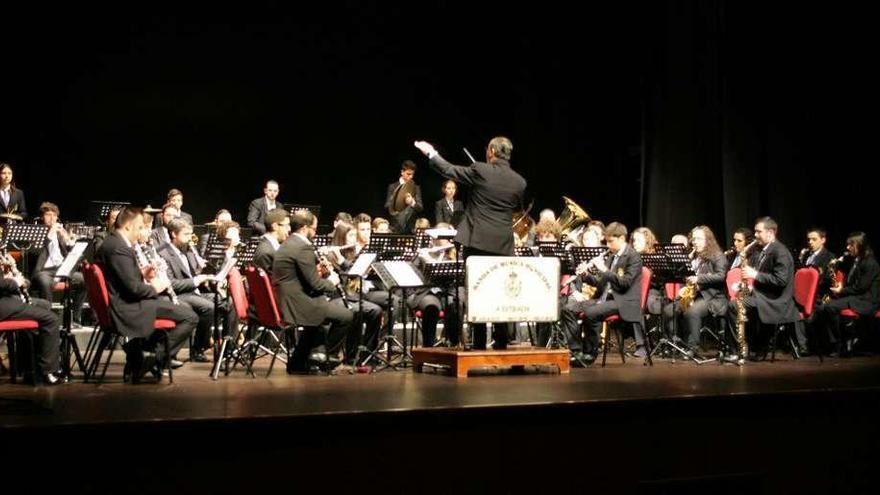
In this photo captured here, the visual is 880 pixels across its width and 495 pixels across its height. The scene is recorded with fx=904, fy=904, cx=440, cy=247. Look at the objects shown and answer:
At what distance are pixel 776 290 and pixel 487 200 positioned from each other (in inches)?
130

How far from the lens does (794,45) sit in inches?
432

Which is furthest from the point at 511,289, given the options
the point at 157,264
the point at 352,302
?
the point at 157,264

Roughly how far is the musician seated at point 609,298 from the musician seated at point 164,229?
3730mm

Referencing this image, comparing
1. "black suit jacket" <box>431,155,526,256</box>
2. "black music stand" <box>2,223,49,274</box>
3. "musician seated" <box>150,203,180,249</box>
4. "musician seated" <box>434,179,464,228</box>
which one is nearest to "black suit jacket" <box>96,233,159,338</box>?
"musician seated" <box>150,203,180,249</box>

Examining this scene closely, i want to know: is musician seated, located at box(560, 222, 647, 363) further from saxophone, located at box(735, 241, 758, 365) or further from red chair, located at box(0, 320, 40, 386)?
red chair, located at box(0, 320, 40, 386)

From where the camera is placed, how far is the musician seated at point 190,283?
8.16 metres

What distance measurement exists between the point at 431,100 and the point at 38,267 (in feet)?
18.8

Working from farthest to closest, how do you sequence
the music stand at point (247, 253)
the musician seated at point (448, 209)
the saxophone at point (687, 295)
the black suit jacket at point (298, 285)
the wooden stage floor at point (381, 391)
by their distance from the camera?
the musician seated at point (448, 209), the saxophone at point (687, 295), the music stand at point (247, 253), the black suit jacket at point (298, 285), the wooden stage floor at point (381, 391)

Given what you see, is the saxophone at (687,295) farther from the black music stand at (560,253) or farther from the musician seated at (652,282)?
the black music stand at (560,253)

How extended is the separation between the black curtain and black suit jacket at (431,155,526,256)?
497 centimetres

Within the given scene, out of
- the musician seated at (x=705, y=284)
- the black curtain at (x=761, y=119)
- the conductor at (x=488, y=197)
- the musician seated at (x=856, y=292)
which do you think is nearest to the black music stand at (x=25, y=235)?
the conductor at (x=488, y=197)

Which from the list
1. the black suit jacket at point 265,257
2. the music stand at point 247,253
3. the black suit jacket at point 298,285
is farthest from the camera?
the music stand at point 247,253

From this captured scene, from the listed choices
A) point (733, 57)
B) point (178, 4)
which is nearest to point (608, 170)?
point (733, 57)

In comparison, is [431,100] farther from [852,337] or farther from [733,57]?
[852,337]
